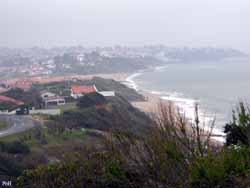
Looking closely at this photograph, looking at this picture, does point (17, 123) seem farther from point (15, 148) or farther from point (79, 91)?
point (79, 91)

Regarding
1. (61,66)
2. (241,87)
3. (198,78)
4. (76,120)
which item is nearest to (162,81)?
(198,78)

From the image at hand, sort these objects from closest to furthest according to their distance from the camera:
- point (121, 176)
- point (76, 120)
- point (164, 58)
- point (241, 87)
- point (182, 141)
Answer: point (182, 141), point (121, 176), point (76, 120), point (241, 87), point (164, 58)

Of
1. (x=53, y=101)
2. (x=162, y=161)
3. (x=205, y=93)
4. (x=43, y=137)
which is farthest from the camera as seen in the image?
(x=205, y=93)

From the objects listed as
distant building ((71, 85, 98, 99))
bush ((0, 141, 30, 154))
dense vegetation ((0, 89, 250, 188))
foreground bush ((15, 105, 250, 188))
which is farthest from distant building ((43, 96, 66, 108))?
foreground bush ((15, 105, 250, 188))

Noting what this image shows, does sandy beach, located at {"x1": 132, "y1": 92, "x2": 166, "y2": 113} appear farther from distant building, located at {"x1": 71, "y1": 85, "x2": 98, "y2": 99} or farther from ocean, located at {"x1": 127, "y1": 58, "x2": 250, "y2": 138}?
distant building, located at {"x1": 71, "y1": 85, "x2": 98, "y2": 99}

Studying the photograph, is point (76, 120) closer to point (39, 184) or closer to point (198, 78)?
point (39, 184)

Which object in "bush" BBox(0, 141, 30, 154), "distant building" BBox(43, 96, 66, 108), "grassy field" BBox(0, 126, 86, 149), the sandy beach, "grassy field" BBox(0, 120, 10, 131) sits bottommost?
the sandy beach

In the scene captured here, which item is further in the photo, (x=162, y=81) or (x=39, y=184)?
(x=162, y=81)

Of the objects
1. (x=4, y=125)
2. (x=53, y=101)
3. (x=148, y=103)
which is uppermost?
(x=4, y=125)

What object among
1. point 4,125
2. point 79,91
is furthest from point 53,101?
point 4,125
